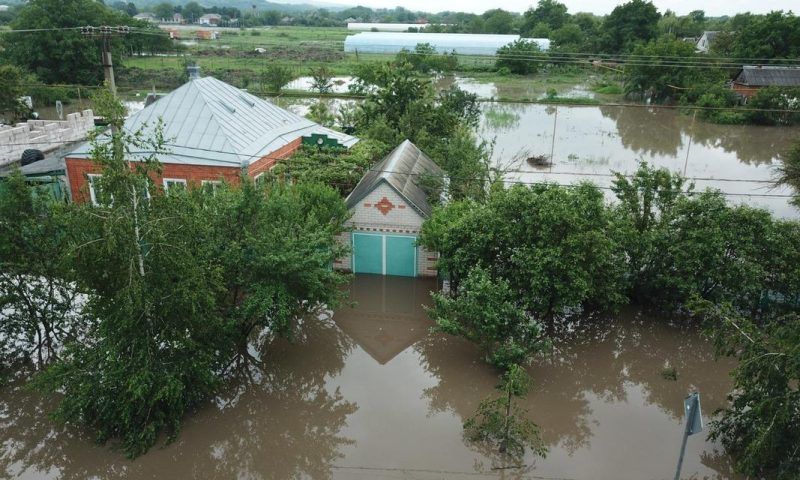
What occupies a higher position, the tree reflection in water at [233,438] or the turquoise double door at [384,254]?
the turquoise double door at [384,254]

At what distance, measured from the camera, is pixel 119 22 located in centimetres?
5478

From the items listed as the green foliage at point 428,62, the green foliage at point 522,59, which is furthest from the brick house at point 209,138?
the green foliage at point 522,59

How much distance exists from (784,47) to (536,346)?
155 feet

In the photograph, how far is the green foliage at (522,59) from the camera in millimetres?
55312

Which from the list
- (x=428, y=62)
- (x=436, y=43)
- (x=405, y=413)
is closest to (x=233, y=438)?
(x=405, y=413)

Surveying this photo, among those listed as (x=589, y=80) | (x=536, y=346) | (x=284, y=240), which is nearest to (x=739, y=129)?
(x=589, y=80)

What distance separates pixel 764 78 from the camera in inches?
1551

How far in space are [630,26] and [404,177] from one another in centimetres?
5356

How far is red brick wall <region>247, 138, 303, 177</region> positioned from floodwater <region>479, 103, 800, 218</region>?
7722 millimetres

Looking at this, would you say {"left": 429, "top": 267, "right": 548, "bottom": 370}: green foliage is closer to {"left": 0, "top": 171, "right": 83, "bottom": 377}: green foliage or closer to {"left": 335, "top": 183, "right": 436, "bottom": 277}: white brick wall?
{"left": 335, "top": 183, "right": 436, "bottom": 277}: white brick wall

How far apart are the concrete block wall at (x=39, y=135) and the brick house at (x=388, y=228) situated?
14586 mm

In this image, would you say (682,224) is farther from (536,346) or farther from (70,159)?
(70,159)

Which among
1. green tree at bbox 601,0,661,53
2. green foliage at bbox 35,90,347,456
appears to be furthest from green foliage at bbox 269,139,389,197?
green tree at bbox 601,0,661,53

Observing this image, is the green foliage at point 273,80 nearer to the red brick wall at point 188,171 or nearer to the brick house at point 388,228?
the red brick wall at point 188,171
